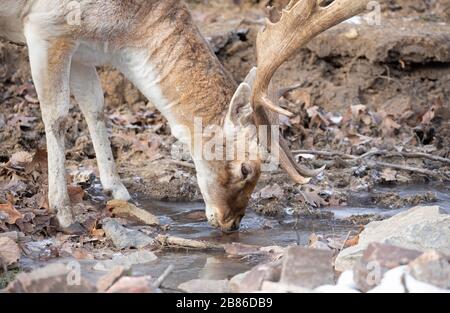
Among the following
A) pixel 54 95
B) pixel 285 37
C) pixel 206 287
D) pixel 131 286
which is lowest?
pixel 206 287

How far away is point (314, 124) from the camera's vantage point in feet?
37.5

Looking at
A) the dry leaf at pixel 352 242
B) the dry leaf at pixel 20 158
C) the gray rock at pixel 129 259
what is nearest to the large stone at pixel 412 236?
the dry leaf at pixel 352 242

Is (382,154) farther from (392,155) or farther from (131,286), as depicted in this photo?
(131,286)

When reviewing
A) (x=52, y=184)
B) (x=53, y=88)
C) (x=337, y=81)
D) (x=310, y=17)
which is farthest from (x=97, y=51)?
(x=337, y=81)

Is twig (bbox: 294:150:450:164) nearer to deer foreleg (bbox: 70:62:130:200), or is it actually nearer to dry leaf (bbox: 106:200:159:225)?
deer foreleg (bbox: 70:62:130:200)

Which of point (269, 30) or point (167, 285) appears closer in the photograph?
point (167, 285)

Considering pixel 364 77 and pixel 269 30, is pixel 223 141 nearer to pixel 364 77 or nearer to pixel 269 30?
pixel 269 30

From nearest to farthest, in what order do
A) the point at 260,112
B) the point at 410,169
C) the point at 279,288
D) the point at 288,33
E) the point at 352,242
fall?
1. the point at 279,288
2. the point at 352,242
3. the point at 288,33
4. the point at 260,112
5. the point at 410,169

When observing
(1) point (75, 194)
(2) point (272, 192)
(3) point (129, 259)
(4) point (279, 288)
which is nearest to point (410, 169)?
(2) point (272, 192)

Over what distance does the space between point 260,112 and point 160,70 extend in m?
1.00

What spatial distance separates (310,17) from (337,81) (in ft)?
16.9

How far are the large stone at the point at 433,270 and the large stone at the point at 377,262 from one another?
0.17 meters

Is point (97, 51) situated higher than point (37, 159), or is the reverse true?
point (97, 51)

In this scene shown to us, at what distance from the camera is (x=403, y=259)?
18.0ft
